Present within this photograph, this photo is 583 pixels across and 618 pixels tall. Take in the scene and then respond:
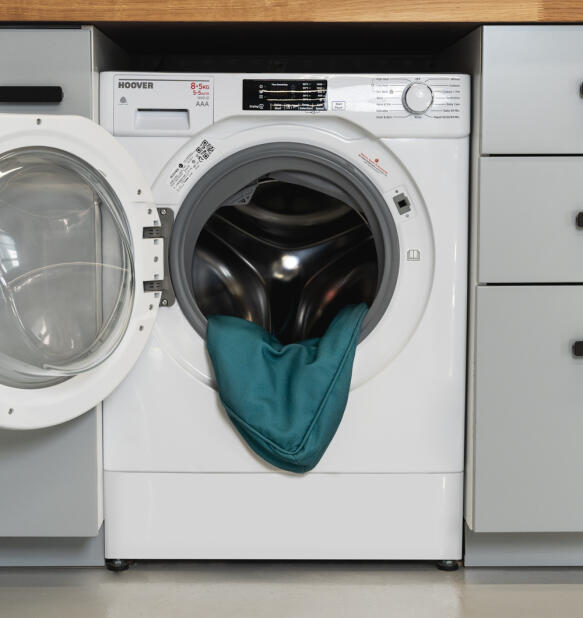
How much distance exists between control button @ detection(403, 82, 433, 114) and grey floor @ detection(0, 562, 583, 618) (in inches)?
33.1

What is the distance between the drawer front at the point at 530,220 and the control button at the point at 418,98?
0.45ft

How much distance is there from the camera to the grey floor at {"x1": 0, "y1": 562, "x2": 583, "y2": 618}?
1.29 meters

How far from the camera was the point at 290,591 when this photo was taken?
4.42 ft

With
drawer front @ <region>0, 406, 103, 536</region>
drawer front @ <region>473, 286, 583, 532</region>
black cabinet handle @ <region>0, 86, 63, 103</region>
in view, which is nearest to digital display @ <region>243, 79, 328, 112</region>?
black cabinet handle @ <region>0, 86, 63, 103</region>

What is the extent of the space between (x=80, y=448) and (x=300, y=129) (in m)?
0.68

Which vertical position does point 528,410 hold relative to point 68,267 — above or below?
below

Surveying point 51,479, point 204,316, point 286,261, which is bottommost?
point 51,479

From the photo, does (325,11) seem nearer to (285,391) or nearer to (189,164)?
(189,164)

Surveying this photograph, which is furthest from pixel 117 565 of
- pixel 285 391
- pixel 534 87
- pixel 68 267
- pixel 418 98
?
pixel 534 87

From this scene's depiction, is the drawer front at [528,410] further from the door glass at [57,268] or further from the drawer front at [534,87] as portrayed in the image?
the door glass at [57,268]

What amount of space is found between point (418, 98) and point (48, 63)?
2.06 feet

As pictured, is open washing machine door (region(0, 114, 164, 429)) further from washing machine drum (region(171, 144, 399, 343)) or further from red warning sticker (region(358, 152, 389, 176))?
red warning sticker (region(358, 152, 389, 176))

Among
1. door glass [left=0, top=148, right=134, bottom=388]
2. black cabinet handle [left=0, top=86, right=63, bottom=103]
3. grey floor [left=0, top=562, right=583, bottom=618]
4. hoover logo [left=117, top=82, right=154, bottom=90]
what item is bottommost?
grey floor [left=0, top=562, right=583, bottom=618]

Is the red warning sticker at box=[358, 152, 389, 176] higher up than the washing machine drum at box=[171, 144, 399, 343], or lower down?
higher up
